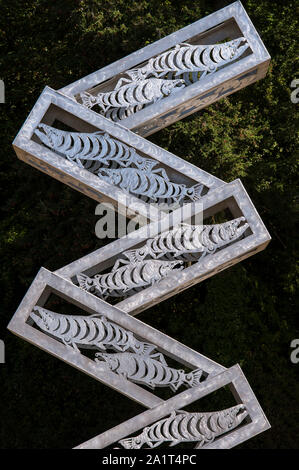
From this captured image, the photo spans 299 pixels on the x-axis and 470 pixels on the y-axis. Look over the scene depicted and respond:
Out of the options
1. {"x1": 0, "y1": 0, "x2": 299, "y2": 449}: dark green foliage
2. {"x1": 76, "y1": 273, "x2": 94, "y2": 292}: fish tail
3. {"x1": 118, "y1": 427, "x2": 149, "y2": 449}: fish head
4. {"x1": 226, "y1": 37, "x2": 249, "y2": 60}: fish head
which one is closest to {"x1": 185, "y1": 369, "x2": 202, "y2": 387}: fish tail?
{"x1": 118, "y1": 427, "x2": 149, "y2": 449}: fish head

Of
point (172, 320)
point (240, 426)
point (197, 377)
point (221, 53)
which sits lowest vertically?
point (172, 320)

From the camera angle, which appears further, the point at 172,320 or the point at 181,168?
the point at 172,320

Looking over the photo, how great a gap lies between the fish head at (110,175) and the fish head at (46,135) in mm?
348

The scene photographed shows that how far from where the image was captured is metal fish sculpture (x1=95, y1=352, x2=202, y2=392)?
13.7 feet

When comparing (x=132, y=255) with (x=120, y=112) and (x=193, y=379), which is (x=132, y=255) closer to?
(x=193, y=379)

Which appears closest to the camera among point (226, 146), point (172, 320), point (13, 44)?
point (226, 146)

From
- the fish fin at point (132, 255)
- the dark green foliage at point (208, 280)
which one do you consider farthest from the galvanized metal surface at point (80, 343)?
the dark green foliage at point (208, 280)

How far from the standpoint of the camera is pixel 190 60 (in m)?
4.48

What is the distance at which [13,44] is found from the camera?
7988 millimetres

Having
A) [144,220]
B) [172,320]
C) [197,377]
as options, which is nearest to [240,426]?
[197,377]

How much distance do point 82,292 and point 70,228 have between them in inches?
110

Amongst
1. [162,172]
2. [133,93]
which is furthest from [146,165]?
[133,93]

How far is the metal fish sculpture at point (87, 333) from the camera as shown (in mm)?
4191
